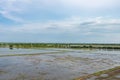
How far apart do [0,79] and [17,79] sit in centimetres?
137

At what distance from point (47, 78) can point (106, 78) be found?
15.9 feet

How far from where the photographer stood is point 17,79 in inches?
683

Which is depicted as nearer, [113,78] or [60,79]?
[113,78]

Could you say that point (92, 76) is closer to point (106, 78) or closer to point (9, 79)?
point (106, 78)

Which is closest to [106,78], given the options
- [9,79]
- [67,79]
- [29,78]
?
[67,79]

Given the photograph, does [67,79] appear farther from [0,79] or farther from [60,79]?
[0,79]

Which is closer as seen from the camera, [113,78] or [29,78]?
[113,78]

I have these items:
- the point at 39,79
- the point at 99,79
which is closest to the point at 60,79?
the point at 39,79

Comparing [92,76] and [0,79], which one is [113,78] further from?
[0,79]

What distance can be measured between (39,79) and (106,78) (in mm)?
5327

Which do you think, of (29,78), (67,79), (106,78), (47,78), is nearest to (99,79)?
(106,78)

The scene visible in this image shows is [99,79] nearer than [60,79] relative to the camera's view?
Yes

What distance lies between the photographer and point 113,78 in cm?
1662

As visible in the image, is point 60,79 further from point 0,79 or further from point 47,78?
point 0,79
